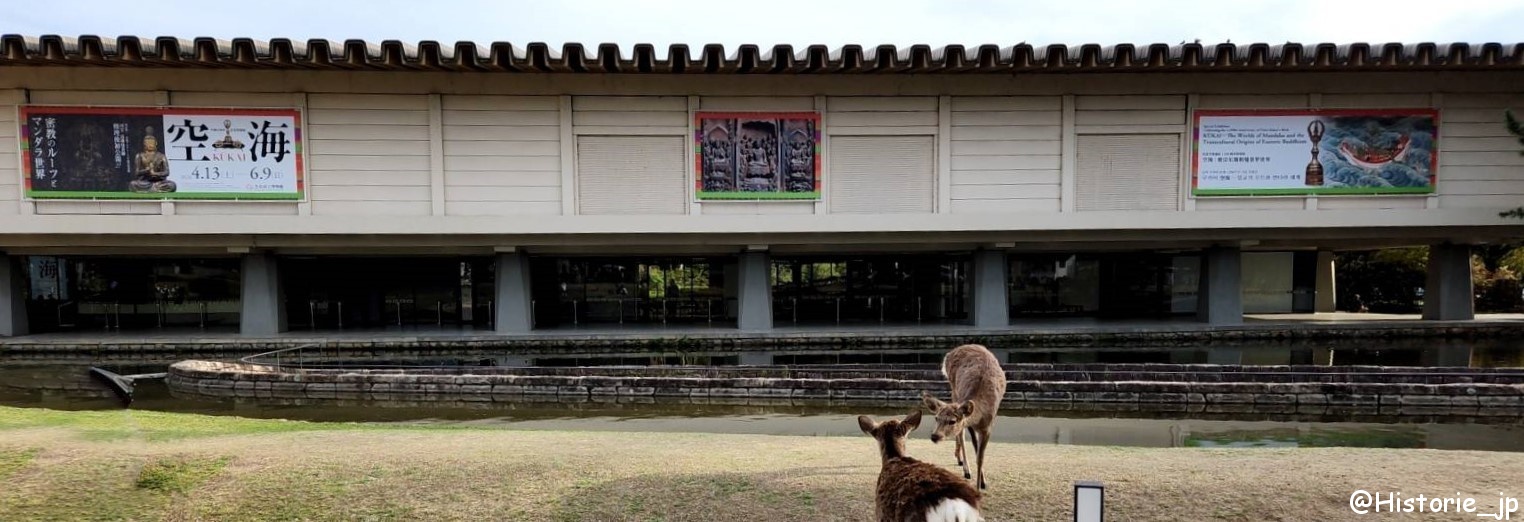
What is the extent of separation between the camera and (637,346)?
18.2 metres

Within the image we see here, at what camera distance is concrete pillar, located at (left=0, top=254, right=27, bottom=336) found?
19359mm

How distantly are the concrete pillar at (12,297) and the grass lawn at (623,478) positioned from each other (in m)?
18.4

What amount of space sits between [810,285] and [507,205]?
35.4ft

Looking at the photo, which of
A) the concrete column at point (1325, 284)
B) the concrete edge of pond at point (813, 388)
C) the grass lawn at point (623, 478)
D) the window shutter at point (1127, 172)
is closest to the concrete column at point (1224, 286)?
the window shutter at point (1127, 172)

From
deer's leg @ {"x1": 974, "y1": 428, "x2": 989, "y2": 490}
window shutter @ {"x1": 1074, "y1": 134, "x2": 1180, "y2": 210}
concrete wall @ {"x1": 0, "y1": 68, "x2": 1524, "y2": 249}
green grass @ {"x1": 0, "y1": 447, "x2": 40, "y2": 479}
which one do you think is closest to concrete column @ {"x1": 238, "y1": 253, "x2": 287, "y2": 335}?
concrete wall @ {"x1": 0, "y1": 68, "x2": 1524, "y2": 249}

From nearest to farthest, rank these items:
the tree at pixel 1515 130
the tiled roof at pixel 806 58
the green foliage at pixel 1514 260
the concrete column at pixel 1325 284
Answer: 1. the tiled roof at pixel 806 58
2. the tree at pixel 1515 130
3. the green foliage at pixel 1514 260
4. the concrete column at pixel 1325 284

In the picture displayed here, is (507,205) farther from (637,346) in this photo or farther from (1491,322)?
(1491,322)

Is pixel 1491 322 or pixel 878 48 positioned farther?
pixel 1491 322

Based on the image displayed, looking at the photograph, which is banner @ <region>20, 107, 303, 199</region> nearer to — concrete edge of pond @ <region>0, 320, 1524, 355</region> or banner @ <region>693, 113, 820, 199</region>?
concrete edge of pond @ <region>0, 320, 1524, 355</region>

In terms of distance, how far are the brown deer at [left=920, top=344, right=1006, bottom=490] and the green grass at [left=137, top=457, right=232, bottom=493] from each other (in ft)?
17.9

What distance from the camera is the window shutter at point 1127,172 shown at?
18.8 metres

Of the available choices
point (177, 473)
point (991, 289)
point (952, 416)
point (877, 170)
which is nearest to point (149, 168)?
point (177, 473)

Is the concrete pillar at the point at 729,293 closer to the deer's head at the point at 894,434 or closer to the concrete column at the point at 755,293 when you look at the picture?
the concrete column at the point at 755,293

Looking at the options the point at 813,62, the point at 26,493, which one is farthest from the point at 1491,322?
the point at 26,493
